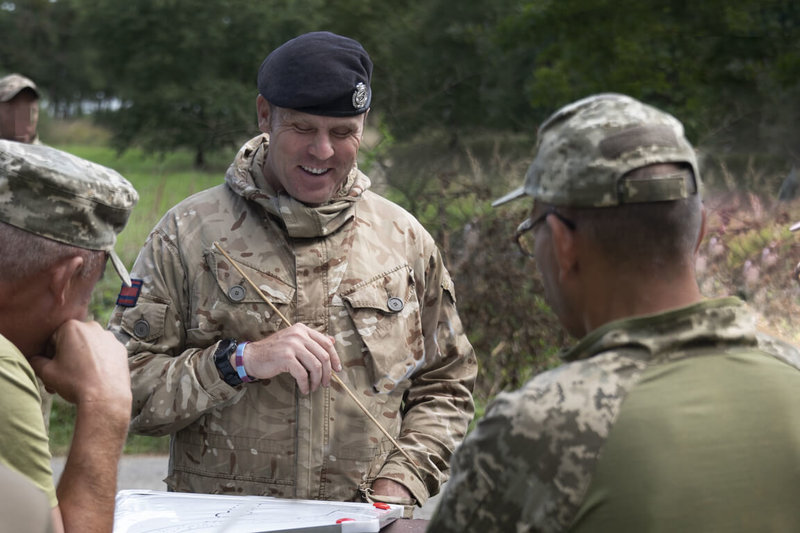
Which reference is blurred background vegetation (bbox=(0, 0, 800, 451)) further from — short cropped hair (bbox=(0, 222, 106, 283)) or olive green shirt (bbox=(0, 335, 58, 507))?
olive green shirt (bbox=(0, 335, 58, 507))

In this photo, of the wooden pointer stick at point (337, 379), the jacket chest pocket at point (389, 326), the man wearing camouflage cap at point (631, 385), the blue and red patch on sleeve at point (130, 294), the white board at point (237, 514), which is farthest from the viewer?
the jacket chest pocket at point (389, 326)

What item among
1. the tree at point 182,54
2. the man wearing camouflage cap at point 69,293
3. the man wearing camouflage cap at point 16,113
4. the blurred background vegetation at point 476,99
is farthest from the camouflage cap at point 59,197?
the tree at point 182,54

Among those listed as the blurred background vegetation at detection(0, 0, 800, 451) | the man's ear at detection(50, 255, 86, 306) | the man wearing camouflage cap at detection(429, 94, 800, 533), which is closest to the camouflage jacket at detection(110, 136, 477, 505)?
the man's ear at detection(50, 255, 86, 306)

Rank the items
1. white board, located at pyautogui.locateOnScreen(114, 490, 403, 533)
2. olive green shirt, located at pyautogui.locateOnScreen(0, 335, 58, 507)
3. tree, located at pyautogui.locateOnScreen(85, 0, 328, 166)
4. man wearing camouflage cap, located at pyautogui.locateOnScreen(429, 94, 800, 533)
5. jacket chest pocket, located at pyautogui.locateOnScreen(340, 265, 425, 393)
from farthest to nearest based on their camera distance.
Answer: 1. tree, located at pyautogui.locateOnScreen(85, 0, 328, 166)
2. jacket chest pocket, located at pyautogui.locateOnScreen(340, 265, 425, 393)
3. white board, located at pyautogui.locateOnScreen(114, 490, 403, 533)
4. olive green shirt, located at pyautogui.locateOnScreen(0, 335, 58, 507)
5. man wearing camouflage cap, located at pyautogui.locateOnScreen(429, 94, 800, 533)

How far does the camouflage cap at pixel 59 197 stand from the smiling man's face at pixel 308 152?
86 centimetres

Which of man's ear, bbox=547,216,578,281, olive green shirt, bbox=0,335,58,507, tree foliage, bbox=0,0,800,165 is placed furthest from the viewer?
tree foliage, bbox=0,0,800,165

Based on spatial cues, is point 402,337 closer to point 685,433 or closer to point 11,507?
point 685,433

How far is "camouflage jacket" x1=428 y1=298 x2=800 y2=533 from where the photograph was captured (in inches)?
65.1

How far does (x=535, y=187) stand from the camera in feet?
6.34

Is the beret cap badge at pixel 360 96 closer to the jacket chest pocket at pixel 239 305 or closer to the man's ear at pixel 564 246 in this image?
the jacket chest pocket at pixel 239 305

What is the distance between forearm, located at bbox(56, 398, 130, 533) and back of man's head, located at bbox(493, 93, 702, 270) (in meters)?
1.04

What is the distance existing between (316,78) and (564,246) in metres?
1.36

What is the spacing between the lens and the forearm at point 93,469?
6.93ft

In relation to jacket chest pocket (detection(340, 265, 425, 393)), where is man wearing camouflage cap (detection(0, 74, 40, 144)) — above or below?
below
